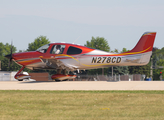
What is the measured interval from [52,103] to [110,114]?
11.1 feet

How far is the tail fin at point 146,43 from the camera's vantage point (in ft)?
74.1

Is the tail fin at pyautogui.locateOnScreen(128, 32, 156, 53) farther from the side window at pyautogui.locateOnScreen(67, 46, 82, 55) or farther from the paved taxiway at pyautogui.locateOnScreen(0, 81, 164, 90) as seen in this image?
the side window at pyautogui.locateOnScreen(67, 46, 82, 55)

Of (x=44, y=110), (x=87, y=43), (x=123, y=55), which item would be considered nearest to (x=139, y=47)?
(x=123, y=55)

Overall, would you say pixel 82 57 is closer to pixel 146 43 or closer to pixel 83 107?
pixel 146 43

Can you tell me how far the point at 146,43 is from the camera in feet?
74.5

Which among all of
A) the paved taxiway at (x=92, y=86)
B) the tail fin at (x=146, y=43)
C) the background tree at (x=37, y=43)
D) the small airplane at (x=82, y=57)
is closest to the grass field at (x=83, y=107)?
the paved taxiway at (x=92, y=86)

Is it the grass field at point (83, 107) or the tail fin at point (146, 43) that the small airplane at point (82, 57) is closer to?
the tail fin at point (146, 43)

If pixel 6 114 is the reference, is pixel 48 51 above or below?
above

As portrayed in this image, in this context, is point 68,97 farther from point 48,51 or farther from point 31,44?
point 31,44

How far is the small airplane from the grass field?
10.4m

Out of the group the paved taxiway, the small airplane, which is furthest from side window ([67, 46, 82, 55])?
the paved taxiway

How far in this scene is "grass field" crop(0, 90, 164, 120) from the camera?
8659 mm

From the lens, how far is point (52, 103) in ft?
37.3

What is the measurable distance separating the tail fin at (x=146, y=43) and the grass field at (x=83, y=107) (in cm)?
1053
